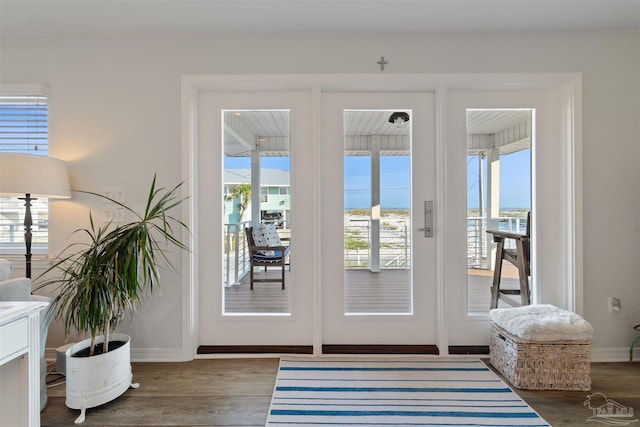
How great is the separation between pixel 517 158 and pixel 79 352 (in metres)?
3.16

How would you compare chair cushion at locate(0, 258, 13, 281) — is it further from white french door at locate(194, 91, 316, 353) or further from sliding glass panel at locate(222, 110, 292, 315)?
sliding glass panel at locate(222, 110, 292, 315)

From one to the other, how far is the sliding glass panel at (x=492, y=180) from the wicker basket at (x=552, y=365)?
0.49 metres

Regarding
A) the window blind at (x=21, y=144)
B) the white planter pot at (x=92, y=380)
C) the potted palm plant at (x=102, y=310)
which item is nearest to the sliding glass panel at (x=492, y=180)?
the potted palm plant at (x=102, y=310)

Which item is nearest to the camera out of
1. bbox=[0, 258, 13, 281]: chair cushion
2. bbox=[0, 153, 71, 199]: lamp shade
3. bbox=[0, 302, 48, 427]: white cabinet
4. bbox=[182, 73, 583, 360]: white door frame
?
bbox=[0, 302, 48, 427]: white cabinet

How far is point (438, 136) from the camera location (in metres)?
2.34

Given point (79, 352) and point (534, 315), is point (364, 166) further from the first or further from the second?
point (79, 352)

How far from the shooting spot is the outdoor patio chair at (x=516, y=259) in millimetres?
2410

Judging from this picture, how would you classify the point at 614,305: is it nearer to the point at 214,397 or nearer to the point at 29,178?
the point at 214,397

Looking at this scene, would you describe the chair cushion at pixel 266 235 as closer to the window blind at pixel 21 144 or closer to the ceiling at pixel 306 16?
the ceiling at pixel 306 16

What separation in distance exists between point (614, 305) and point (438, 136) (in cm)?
174

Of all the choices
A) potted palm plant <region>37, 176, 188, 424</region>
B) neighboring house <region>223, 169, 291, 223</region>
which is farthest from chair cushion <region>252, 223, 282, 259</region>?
potted palm plant <region>37, 176, 188, 424</region>

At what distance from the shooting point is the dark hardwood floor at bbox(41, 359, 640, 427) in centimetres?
166

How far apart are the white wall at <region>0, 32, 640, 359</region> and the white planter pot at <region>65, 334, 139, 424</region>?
0.54m

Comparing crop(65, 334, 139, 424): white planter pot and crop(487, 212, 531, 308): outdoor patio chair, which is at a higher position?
crop(487, 212, 531, 308): outdoor patio chair
